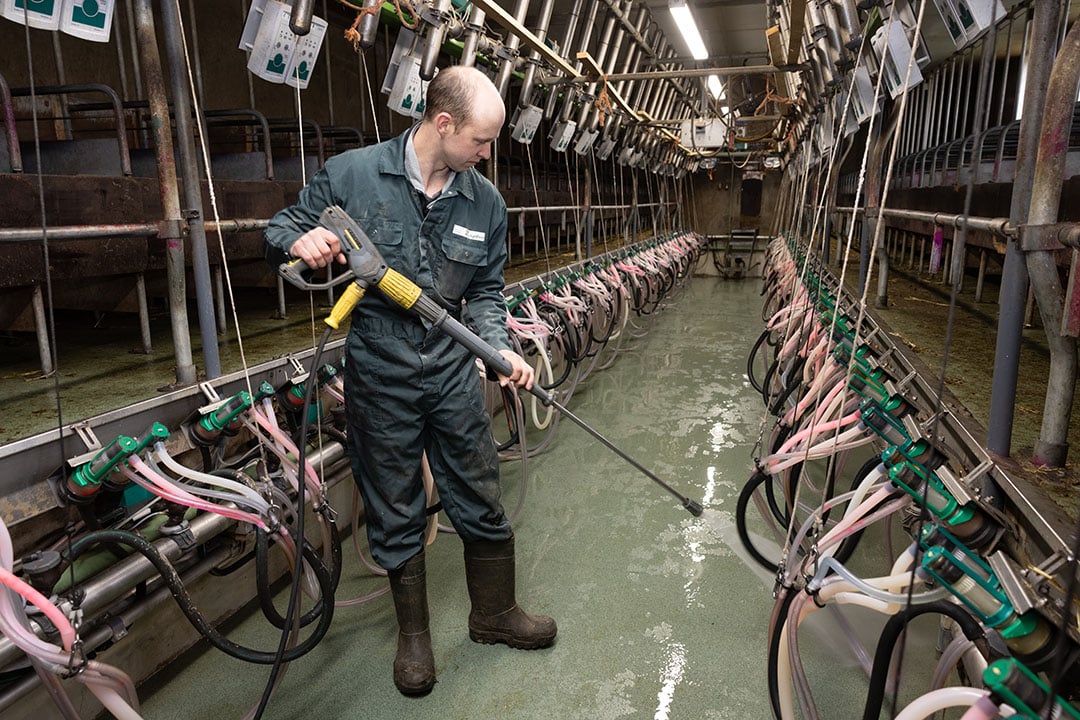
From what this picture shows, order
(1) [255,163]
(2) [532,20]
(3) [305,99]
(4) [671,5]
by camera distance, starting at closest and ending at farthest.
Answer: (1) [255,163] → (4) [671,5] → (3) [305,99] → (2) [532,20]

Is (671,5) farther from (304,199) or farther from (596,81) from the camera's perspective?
(304,199)

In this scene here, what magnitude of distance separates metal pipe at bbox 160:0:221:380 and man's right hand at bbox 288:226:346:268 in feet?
1.98

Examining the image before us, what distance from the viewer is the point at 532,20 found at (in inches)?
279

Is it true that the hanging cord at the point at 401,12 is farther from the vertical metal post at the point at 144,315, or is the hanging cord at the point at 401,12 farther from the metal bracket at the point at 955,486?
the metal bracket at the point at 955,486

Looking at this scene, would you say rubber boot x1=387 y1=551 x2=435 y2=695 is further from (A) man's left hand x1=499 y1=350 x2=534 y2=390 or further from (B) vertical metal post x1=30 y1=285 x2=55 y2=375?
(B) vertical metal post x1=30 y1=285 x2=55 y2=375

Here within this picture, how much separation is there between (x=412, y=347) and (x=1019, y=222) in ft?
4.02

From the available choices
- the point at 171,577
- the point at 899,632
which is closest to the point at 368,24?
the point at 171,577

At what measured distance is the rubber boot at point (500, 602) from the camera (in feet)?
5.82

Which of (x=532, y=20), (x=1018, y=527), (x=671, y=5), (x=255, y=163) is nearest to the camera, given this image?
(x=1018, y=527)

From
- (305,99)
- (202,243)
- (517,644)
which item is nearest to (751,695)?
(517,644)

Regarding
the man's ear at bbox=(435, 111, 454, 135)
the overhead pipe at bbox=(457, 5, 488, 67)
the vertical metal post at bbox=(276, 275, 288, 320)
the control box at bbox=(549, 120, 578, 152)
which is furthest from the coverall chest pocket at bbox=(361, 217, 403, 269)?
the control box at bbox=(549, 120, 578, 152)

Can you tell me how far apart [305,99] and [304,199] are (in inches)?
226

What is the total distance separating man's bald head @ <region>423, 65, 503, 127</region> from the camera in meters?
1.43

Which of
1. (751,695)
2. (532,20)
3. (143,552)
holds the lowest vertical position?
(751,695)
